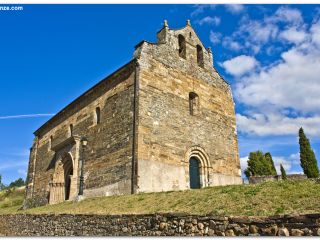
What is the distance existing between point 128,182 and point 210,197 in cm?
613

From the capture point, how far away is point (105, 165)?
1560 centimetres

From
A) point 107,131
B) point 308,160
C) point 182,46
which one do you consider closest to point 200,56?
point 182,46

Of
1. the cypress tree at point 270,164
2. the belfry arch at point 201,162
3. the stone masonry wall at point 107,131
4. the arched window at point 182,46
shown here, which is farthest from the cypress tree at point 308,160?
the stone masonry wall at point 107,131

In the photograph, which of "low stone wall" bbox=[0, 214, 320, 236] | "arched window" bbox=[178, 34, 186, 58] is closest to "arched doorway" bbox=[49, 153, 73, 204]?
"low stone wall" bbox=[0, 214, 320, 236]

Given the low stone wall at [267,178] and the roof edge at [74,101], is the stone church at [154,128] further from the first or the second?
the low stone wall at [267,178]

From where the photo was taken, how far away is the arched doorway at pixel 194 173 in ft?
53.9

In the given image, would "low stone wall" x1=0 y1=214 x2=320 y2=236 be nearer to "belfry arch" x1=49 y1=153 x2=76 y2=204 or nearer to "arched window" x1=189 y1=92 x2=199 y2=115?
"belfry arch" x1=49 y1=153 x2=76 y2=204

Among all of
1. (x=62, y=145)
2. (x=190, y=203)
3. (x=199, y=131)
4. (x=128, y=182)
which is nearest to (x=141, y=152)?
(x=128, y=182)

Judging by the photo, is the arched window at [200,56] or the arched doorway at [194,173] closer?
the arched doorway at [194,173]

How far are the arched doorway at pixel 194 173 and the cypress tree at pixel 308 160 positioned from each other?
13.9m

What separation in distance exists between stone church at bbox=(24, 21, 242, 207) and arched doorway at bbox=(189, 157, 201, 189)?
0.05m

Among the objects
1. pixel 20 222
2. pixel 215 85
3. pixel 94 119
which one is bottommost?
pixel 20 222

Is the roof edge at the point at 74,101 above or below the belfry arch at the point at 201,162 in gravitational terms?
above

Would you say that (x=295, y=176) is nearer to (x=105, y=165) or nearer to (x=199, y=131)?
(x=199, y=131)
